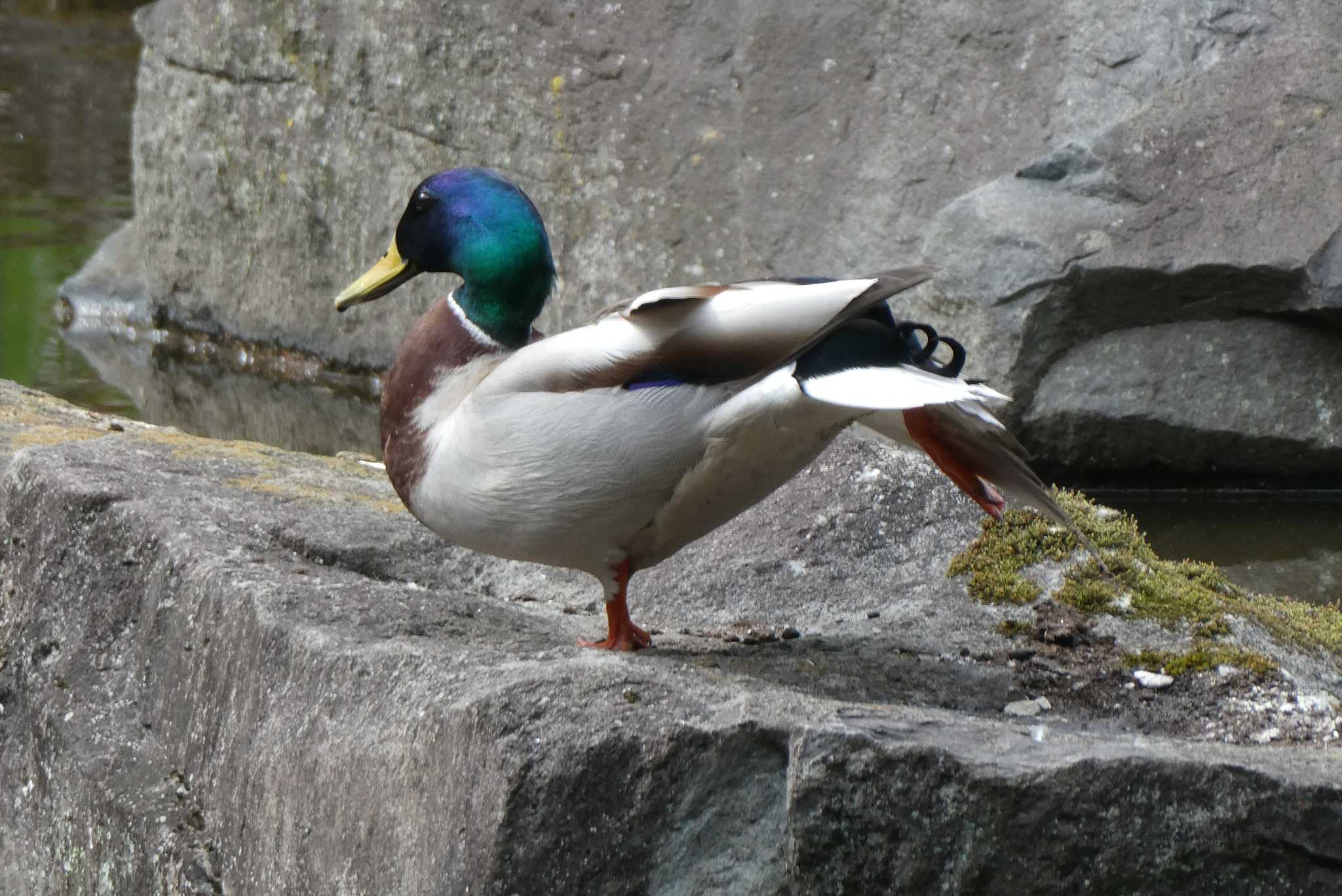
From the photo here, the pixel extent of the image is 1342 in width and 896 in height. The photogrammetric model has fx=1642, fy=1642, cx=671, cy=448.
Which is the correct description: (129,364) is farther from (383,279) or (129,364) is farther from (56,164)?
(383,279)

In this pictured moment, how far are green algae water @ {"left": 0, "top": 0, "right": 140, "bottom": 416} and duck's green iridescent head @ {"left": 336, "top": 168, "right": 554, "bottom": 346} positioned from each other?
3.76 m

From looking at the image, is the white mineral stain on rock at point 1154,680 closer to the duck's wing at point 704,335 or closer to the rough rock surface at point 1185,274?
the duck's wing at point 704,335

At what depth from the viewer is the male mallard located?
217 centimetres

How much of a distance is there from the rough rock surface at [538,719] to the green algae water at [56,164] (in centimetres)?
333

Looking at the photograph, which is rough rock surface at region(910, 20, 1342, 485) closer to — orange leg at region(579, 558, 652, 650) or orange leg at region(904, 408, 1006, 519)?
orange leg at region(904, 408, 1006, 519)

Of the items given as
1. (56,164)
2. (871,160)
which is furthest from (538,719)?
(56,164)

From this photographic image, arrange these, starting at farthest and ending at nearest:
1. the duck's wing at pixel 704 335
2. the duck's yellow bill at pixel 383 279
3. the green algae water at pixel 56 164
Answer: the green algae water at pixel 56 164, the duck's yellow bill at pixel 383 279, the duck's wing at pixel 704 335

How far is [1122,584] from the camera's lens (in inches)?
107

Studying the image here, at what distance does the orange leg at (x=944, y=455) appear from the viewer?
248 centimetres

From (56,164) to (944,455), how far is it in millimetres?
8711

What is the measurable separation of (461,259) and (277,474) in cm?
96

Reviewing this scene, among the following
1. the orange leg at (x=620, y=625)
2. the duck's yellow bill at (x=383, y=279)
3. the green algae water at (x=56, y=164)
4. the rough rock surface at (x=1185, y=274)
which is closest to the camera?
the orange leg at (x=620, y=625)

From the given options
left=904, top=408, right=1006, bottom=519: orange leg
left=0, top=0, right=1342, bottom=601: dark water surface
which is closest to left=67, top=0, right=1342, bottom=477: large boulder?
left=0, top=0, right=1342, bottom=601: dark water surface

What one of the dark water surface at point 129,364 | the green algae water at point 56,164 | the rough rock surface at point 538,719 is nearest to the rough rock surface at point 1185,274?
the dark water surface at point 129,364
